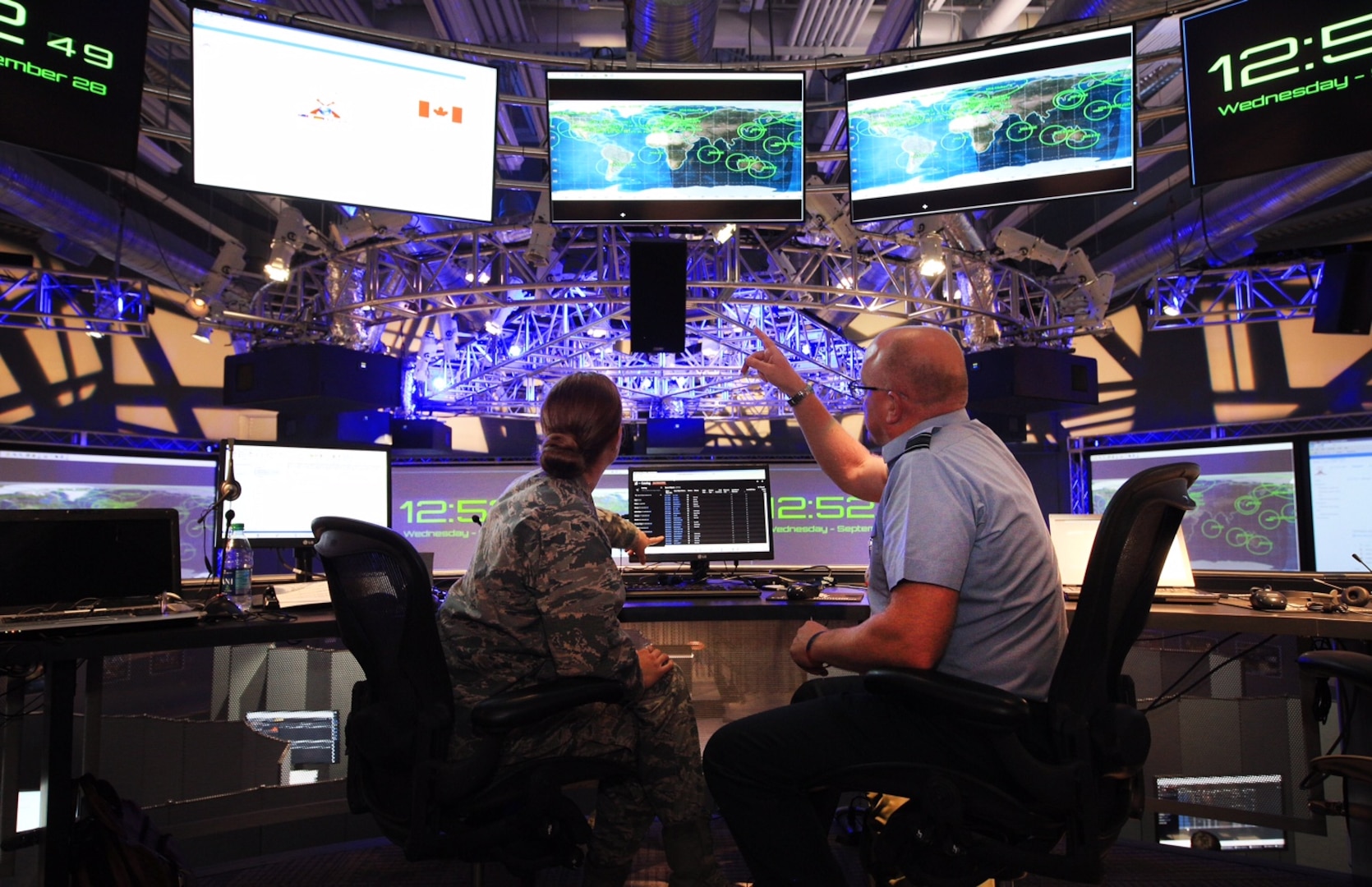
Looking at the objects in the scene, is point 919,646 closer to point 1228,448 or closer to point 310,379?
point 1228,448

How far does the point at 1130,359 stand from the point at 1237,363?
1387 mm

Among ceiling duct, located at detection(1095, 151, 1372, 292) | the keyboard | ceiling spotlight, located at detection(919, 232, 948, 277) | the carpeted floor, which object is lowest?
the carpeted floor

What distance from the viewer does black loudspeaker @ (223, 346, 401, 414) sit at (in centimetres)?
841

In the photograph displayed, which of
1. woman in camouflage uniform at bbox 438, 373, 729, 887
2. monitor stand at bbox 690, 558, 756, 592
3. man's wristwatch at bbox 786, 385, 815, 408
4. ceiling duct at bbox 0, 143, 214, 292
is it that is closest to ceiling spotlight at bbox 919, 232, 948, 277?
monitor stand at bbox 690, 558, 756, 592

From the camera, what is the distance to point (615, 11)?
7.18 metres

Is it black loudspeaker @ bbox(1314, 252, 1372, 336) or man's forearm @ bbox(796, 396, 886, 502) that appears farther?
black loudspeaker @ bbox(1314, 252, 1372, 336)

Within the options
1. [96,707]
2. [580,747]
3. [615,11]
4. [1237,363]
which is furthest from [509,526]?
[1237,363]

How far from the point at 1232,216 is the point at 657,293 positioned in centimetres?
569

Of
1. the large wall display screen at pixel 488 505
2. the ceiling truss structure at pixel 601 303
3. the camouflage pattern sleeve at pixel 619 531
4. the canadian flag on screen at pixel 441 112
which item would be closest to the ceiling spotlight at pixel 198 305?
the ceiling truss structure at pixel 601 303

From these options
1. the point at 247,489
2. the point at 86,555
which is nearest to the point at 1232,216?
the point at 247,489

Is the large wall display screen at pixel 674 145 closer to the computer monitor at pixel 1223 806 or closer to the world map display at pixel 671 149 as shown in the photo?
the world map display at pixel 671 149

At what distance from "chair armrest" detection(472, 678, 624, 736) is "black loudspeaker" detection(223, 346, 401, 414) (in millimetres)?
7648

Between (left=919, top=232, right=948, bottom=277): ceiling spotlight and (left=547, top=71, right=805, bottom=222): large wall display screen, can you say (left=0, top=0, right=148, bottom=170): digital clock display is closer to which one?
(left=547, top=71, right=805, bottom=222): large wall display screen

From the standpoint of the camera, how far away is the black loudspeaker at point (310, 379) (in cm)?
841
